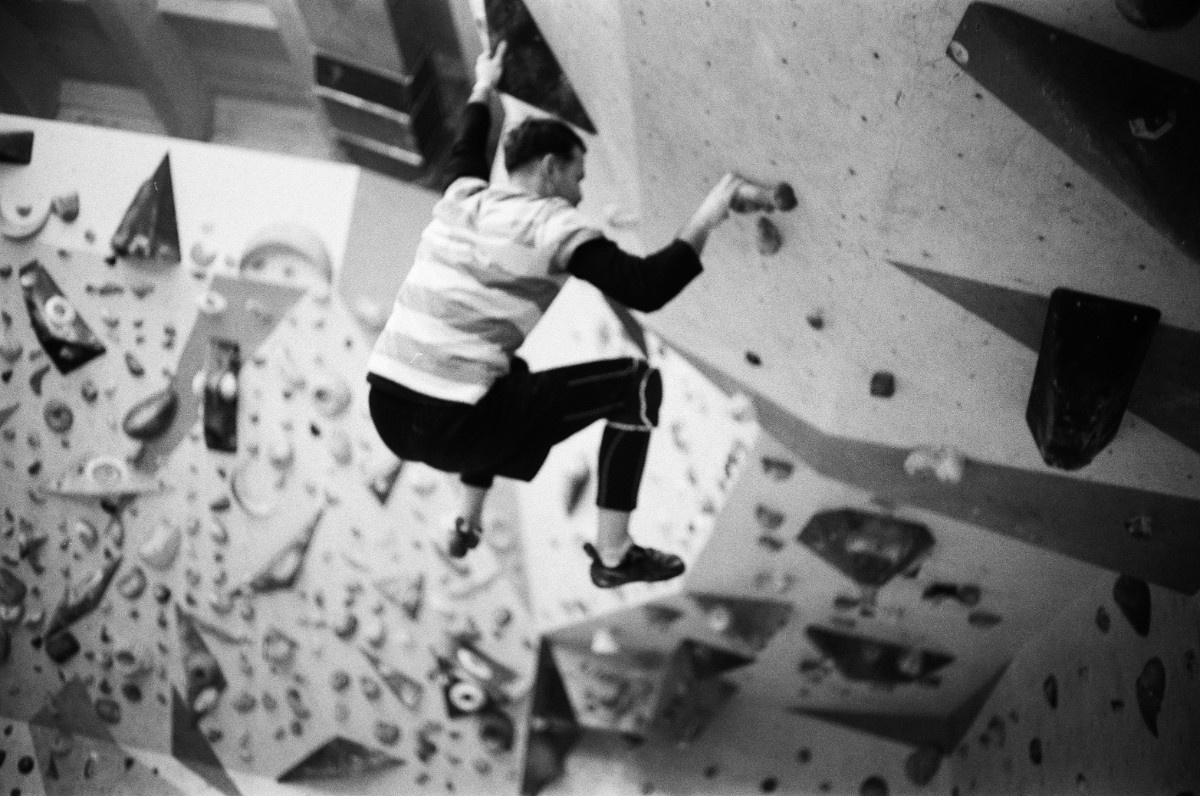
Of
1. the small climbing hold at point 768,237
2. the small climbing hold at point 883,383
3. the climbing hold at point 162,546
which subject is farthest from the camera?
the climbing hold at point 162,546

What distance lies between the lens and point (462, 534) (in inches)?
100.0

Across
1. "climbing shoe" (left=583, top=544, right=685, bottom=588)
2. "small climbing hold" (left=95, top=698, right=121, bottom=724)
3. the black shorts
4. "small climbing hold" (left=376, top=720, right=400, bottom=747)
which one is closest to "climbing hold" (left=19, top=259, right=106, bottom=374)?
"small climbing hold" (left=95, top=698, right=121, bottom=724)

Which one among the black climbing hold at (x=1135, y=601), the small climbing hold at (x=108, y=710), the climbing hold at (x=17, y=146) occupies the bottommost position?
the small climbing hold at (x=108, y=710)

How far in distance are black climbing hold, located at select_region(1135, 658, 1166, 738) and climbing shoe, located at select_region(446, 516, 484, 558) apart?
1.47 metres

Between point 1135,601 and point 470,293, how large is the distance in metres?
1.66

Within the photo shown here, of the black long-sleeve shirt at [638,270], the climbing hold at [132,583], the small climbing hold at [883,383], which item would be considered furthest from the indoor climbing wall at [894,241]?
the climbing hold at [132,583]

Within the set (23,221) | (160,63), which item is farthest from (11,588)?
(160,63)

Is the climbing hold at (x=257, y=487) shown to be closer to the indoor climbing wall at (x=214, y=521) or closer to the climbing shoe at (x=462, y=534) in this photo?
the indoor climbing wall at (x=214, y=521)

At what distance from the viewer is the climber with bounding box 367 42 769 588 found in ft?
6.49

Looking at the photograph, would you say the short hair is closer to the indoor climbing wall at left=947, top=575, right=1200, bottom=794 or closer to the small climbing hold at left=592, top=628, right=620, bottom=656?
the indoor climbing wall at left=947, top=575, right=1200, bottom=794

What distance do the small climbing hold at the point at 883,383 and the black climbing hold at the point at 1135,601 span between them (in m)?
0.76

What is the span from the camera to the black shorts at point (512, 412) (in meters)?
2.17

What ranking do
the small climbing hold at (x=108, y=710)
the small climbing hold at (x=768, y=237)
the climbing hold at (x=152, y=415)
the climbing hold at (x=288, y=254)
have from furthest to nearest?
the small climbing hold at (x=108, y=710)
the climbing hold at (x=152, y=415)
the climbing hold at (x=288, y=254)
the small climbing hold at (x=768, y=237)

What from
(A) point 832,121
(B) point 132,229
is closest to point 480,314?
(A) point 832,121
